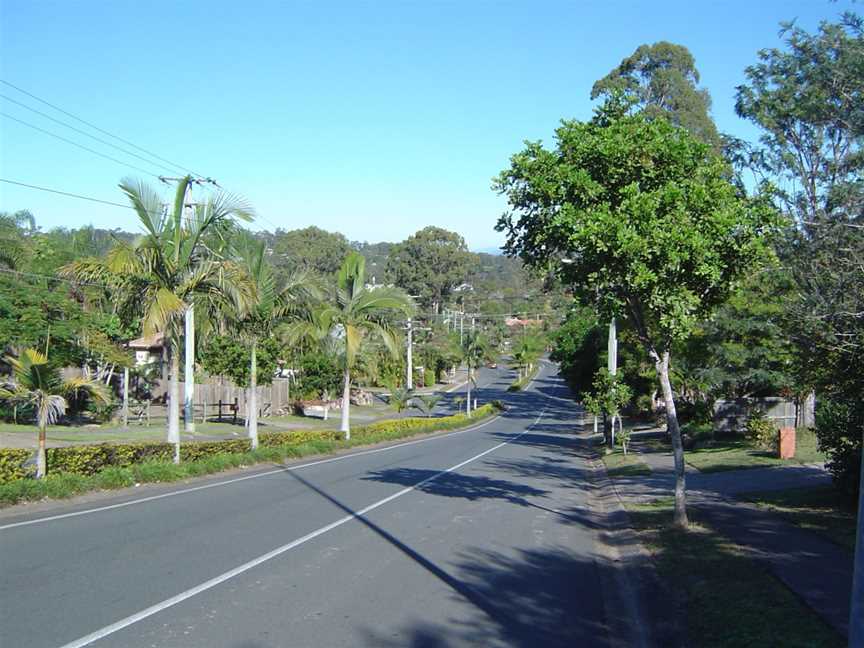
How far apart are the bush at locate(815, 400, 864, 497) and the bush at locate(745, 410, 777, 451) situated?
11405mm

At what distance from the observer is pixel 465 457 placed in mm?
27953

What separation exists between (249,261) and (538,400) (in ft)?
203

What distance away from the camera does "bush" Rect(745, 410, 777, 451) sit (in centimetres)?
2647

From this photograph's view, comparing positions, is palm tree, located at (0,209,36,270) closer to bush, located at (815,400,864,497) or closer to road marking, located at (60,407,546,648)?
road marking, located at (60,407,546,648)

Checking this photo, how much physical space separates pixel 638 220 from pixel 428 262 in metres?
81.1

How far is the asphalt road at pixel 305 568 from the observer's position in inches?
284

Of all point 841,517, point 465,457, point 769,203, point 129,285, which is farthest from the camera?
point 465,457

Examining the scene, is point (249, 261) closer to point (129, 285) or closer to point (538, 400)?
point (129, 285)

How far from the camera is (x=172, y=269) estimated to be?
19328 millimetres

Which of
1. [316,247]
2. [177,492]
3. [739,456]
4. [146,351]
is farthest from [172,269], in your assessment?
[316,247]

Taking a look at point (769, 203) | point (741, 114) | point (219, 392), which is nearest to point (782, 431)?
point (741, 114)

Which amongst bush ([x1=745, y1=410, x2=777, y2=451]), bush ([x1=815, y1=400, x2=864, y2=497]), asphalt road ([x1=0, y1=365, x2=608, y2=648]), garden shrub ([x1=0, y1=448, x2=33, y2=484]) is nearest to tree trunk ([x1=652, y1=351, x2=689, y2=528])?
asphalt road ([x1=0, y1=365, x2=608, y2=648])

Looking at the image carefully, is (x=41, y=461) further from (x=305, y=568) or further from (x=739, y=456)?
(x=739, y=456)

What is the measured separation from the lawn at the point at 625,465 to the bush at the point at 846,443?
A: 347 inches
